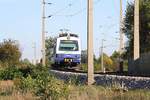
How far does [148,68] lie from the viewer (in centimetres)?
3953

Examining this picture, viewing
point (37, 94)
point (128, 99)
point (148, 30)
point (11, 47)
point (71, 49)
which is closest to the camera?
point (128, 99)

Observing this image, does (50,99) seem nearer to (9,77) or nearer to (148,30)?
(9,77)

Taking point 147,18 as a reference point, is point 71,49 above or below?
below

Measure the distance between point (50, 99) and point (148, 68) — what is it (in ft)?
83.6

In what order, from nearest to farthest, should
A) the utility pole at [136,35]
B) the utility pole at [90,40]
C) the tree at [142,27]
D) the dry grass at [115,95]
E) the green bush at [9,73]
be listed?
the dry grass at [115,95], the utility pole at [90,40], the green bush at [9,73], the utility pole at [136,35], the tree at [142,27]

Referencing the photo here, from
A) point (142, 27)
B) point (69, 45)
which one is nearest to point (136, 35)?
point (69, 45)

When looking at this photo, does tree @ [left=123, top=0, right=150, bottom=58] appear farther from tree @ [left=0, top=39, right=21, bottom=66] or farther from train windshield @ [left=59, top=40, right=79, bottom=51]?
tree @ [left=0, top=39, right=21, bottom=66]

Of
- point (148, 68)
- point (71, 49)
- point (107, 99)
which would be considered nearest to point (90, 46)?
point (107, 99)

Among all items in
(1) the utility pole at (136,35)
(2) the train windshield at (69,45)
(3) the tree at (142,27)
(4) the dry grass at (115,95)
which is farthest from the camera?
(3) the tree at (142,27)

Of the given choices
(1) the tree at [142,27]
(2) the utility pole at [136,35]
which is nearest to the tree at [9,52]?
(1) the tree at [142,27]

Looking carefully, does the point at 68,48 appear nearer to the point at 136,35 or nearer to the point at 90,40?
the point at 136,35

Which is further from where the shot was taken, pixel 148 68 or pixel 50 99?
pixel 148 68

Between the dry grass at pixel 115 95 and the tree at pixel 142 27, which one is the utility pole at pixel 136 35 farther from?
the dry grass at pixel 115 95

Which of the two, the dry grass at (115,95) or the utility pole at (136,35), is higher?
the utility pole at (136,35)
